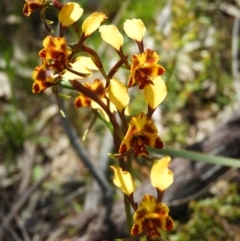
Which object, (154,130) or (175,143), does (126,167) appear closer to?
(154,130)

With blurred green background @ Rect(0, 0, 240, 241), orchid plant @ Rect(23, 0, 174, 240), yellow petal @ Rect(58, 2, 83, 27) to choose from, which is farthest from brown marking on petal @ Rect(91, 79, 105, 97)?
blurred green background @ Rect(0, 0, 240, 241)

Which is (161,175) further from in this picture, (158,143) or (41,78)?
(41,78)

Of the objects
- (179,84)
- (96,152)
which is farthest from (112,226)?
(179,84)

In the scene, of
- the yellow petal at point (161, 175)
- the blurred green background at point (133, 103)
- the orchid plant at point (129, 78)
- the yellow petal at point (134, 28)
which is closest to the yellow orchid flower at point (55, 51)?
the orchid plant at point (129, 78)

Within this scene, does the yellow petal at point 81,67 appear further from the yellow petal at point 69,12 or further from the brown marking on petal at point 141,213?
the brown marking on petal at point 141,213

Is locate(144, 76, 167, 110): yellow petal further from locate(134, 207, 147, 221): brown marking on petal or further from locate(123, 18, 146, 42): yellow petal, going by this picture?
locate(134, 207, 147, 221): brown marking on petal

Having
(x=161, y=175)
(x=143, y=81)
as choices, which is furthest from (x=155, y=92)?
(x=161, y=175)

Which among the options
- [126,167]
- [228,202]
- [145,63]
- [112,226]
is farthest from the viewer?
[228,202]
